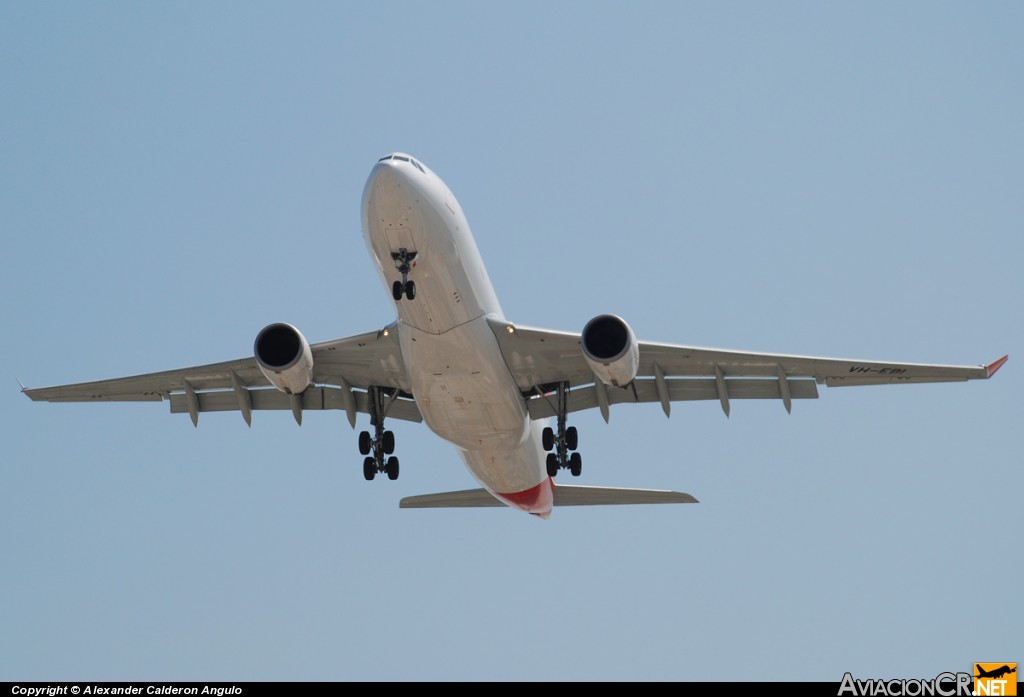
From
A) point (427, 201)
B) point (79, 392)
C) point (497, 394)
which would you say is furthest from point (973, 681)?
point (79, 392)

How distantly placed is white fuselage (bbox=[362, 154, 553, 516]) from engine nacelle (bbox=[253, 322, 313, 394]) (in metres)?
1.79

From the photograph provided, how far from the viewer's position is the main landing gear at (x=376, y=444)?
27922 mm

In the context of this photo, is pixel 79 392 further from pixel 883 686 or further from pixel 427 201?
pixel 883 686

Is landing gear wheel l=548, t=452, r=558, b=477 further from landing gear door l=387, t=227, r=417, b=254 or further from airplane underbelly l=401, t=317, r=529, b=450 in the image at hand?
landing gear door l=387, t=227, r=417, b=254

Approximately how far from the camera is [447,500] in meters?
31.4

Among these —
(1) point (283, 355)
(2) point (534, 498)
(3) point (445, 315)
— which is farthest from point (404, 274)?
(2) point (534, 498)

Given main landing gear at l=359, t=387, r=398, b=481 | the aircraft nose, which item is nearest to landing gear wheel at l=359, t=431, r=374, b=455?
main landing gear at l=359, t=387, r=398, b=481

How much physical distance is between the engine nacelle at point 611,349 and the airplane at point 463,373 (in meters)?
0.02

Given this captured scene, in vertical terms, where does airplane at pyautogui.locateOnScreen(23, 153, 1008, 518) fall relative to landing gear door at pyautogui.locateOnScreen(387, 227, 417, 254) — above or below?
below

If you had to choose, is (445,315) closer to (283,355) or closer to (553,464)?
(283,355)

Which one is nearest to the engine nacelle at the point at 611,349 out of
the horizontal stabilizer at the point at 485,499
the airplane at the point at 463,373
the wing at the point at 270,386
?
the airplane at the point at 463,373

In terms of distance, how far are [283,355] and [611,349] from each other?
227 inches

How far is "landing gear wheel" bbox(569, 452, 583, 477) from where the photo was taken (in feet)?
89.7

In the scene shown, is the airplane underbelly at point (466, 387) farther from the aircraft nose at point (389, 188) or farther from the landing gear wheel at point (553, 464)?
the aircraft nose at point (389, 188)
